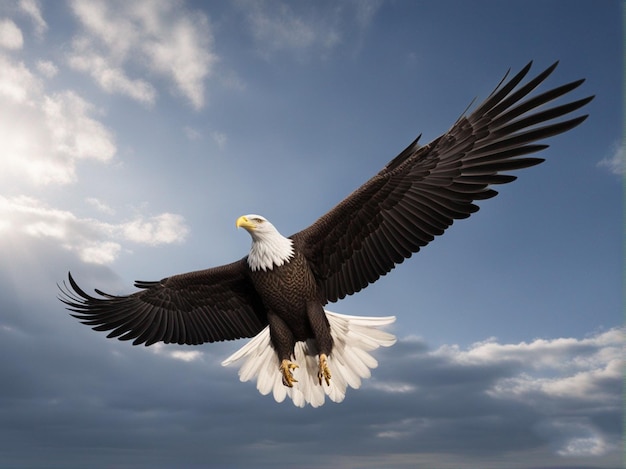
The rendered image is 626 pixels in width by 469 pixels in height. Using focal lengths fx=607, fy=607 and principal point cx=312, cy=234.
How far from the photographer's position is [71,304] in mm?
7293

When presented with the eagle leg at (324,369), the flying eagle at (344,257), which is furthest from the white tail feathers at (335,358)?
the eagle leg at (324,369)

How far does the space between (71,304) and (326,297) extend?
3215 millimetres

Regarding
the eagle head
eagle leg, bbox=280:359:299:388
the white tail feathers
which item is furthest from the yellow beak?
eagle leg, bbox=280:359:299:388

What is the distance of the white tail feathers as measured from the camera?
647 cm

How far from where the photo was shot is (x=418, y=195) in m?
5.93

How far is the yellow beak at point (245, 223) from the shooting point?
590 centimetres

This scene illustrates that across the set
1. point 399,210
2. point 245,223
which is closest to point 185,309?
point 245,223

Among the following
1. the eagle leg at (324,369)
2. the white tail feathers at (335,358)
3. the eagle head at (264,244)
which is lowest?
the eagle leg at (324,369)

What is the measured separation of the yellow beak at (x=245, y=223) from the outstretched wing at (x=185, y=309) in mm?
522

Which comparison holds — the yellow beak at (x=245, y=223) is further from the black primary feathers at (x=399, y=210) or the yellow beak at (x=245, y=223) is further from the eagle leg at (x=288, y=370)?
the eagle leg at (x=288, y=370)

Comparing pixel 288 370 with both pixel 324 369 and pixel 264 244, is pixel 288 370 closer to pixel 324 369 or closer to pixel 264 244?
pixel 324 369

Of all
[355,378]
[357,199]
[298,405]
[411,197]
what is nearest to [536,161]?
[411,197]

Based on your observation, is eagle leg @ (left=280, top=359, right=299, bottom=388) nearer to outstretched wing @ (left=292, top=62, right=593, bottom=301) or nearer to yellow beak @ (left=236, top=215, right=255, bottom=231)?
outstretched wing @ (left=292, top=62, right=593, bottom=301)

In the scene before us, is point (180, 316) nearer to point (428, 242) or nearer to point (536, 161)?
point (428, 242)
